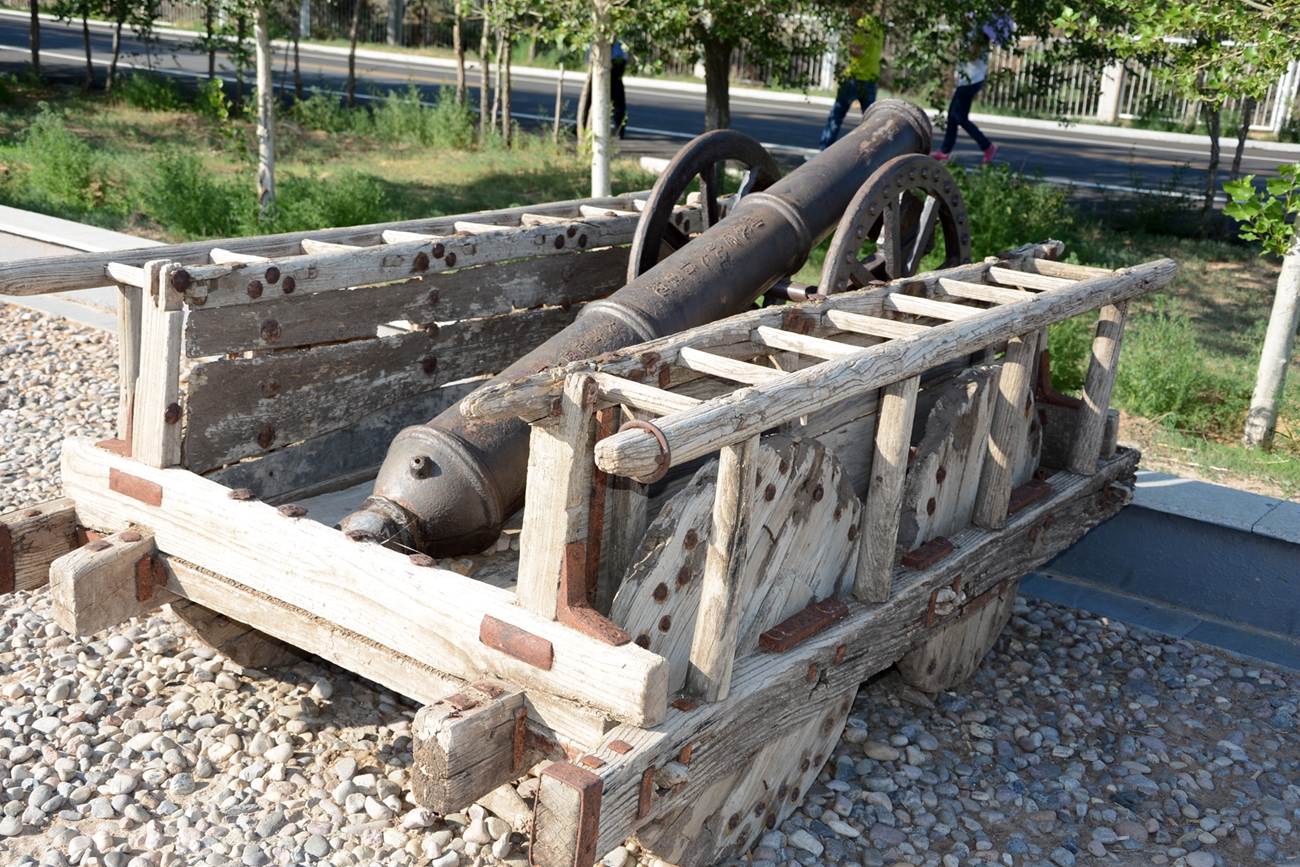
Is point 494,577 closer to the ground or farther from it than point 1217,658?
farther from it

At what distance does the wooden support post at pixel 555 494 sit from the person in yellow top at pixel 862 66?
672 centimetres

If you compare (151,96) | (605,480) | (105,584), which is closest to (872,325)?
(605,480)

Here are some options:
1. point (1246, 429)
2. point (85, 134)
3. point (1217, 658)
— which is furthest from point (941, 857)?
point (85, 134)

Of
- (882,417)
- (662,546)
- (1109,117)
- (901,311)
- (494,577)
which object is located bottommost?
(494,577)

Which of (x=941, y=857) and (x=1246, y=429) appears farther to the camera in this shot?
(x=1246, y=429)

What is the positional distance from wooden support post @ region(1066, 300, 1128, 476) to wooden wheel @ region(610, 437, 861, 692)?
1.43m

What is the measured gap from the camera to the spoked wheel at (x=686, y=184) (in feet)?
14.9

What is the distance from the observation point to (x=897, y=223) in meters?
4.45

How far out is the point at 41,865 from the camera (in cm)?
300

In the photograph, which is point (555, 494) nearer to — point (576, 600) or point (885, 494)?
point (576, 600)

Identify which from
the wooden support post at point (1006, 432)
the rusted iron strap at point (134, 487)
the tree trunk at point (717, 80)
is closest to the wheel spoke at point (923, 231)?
the wooden support post at point (1006, 432)

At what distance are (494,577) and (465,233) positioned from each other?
4.71ft

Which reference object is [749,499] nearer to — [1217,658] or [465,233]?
[465,233]

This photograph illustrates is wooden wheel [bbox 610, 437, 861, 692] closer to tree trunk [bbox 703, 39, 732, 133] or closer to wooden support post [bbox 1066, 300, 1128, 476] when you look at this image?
wooden support post [bbox 1066, 300, 1128, 476]
